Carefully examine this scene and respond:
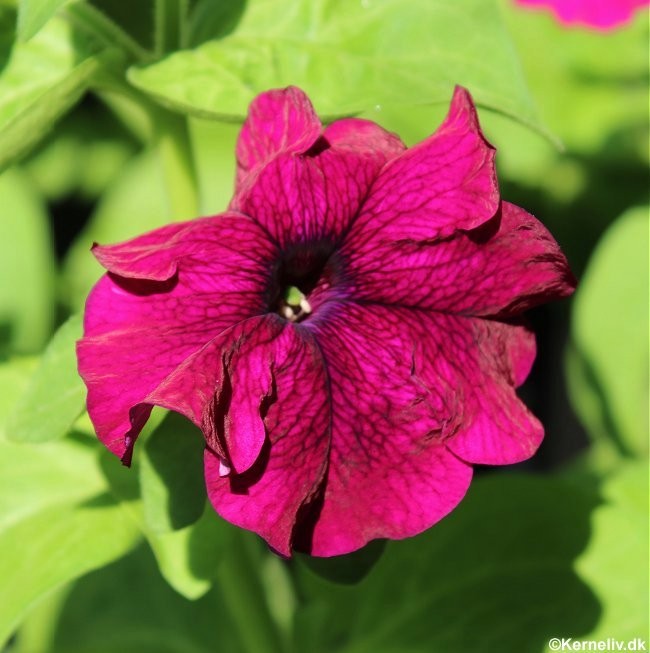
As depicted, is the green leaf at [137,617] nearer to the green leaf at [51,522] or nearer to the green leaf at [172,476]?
the green leaf at [51,522]

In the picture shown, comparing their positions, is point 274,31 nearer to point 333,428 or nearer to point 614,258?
point 333,428

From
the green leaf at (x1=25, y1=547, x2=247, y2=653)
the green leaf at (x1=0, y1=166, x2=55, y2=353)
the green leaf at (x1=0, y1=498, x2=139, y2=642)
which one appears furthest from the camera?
the green leaf at (x1=0, y1=166, x2=55, y2=353)

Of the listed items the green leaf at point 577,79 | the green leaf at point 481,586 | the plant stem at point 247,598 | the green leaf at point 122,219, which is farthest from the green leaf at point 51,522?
the green leaf at point 577,79

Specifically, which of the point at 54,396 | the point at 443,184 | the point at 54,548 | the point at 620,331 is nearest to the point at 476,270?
the point at 443,184

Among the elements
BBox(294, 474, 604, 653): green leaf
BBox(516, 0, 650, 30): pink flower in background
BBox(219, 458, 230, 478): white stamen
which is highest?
BBox(219, 458, 230, 478): white stamen

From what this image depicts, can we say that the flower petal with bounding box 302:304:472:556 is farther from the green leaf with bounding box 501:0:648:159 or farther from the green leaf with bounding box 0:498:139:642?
the green leaf with bounding box 501:0:648:159

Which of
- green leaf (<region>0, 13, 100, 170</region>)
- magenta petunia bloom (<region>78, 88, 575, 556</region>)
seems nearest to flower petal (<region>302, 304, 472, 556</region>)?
magenta petunia bloom (<region>78, 88, 575, 556</region>)

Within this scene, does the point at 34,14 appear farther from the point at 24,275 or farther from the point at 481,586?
the point at 24,275
